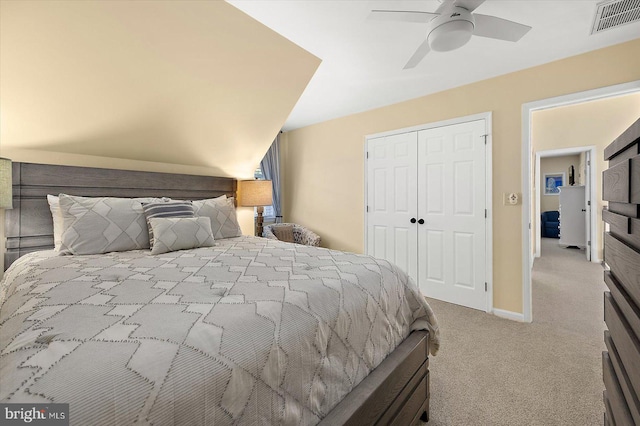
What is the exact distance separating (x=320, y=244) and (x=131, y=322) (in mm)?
3728

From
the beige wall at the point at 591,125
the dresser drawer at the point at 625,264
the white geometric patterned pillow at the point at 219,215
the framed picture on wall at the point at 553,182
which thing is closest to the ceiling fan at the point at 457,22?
the dresser drawer at the point at 625,264

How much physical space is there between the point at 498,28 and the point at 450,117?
1569mm

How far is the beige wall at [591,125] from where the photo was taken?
4648 mm

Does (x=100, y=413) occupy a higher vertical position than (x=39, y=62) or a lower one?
lower

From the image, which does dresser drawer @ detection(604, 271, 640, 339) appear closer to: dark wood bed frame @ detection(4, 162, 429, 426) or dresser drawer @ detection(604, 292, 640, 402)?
dresser drawer @ detection(604, 292, 640, 402)

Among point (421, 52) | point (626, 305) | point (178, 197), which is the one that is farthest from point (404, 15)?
point (178, 197)

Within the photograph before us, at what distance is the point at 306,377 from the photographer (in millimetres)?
926

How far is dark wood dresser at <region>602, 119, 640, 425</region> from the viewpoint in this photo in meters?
0.63

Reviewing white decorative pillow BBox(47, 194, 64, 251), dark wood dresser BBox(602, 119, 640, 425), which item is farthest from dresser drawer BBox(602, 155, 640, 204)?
white decorative pillow BBox(47, 194, 64, 251)

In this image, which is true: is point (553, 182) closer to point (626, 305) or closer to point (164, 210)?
point (626, 305)

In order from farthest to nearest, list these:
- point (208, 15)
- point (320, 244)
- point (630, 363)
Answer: point (320, 244), point (208, 15), point (630, 363)

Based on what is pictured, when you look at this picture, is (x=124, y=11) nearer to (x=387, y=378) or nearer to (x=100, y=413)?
(x=100, y=413)

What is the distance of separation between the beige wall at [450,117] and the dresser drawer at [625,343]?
7.47ft

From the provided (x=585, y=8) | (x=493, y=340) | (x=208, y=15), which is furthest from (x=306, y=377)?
(x=585, y=8)
